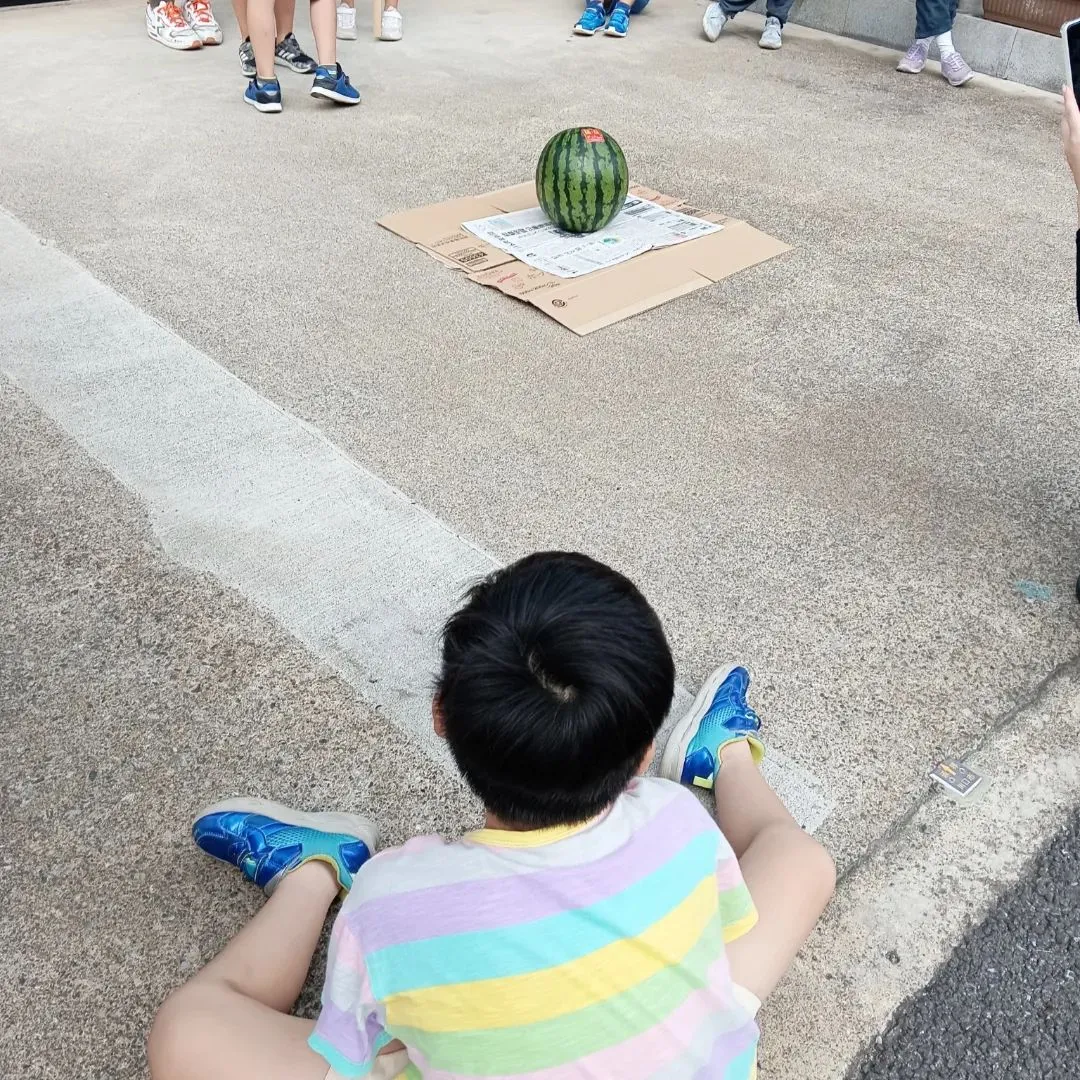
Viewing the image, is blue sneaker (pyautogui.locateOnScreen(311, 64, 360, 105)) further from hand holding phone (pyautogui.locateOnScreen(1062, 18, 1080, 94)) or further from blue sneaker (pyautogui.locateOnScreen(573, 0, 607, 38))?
hand holding phone (pyautogui.locateOnScreen(1062, 18, 1080, 94))

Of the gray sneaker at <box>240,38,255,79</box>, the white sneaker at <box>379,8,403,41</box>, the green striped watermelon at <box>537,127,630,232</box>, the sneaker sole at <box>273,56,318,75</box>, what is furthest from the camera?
the white sneaker at <box>379,8,403,41</box>

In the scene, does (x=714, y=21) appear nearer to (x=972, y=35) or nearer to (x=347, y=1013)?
(x=972, y=35)

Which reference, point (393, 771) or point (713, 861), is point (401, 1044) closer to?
point (713, 861)

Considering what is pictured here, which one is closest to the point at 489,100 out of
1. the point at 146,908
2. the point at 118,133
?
the point at 118,133

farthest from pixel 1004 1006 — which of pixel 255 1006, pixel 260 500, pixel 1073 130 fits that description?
pixel 260 500

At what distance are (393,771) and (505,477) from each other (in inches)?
36.8

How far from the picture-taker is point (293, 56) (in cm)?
541

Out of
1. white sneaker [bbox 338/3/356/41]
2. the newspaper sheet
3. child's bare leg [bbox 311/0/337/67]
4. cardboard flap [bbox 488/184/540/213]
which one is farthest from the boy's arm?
white sneaker [bbox 338/3/356/41]

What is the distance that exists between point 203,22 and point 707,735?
5.52 meters

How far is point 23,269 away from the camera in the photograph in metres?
3.46

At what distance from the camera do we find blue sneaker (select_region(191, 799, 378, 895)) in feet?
5.30

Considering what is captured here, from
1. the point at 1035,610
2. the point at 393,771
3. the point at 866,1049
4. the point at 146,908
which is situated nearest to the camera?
the point at 866,1049

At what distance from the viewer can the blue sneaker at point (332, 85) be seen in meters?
4.83

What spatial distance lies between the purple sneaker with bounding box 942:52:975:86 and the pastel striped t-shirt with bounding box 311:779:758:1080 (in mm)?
5458
